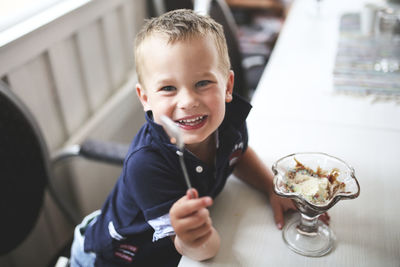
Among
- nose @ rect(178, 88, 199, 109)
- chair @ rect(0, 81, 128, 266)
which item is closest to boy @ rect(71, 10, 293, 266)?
nose @ rect(178, 88, 199, 109)

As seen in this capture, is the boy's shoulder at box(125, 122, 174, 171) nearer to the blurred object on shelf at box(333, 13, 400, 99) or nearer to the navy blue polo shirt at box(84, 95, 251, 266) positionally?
the navy blue polo shirt at box(84, 95, 251, 266)

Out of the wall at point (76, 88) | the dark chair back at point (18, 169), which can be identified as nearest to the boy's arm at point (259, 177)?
the dark chair back at point (18, 169)

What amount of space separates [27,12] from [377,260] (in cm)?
123

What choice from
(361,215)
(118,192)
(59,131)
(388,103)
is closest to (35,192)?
(118,192)

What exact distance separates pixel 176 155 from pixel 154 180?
2.6 inches

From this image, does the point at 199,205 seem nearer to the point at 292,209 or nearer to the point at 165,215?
the point at 165,215

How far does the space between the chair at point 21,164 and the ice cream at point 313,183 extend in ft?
1.71

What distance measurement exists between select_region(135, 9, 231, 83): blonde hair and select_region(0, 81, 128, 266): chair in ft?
1.21

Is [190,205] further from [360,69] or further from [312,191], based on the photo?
[360,69]

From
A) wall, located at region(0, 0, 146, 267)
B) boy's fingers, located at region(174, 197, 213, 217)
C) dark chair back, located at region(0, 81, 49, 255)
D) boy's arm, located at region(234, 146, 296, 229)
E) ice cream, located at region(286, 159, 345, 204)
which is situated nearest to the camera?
boy's fingers, located at region(174, 197, 213, 217)

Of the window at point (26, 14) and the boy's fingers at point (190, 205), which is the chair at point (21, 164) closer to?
the window at point (26, 14)

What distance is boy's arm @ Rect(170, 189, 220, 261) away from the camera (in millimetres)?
566

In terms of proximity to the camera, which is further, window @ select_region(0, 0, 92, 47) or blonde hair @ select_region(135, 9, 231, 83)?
window @ select_region(0, 0, 92, 47)

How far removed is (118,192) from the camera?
0.89m
